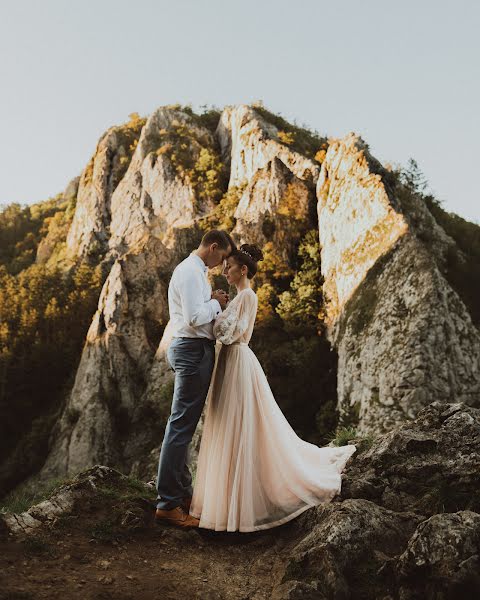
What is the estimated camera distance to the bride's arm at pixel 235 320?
566 cm

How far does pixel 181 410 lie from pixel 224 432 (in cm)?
57

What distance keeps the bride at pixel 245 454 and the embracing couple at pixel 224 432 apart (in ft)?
0.04

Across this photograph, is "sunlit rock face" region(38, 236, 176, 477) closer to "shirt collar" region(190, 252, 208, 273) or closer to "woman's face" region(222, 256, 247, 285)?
"woman's face" region(222, 256, 247, 285)

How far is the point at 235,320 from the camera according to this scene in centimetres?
569

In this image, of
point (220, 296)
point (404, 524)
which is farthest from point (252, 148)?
point (404, 524)

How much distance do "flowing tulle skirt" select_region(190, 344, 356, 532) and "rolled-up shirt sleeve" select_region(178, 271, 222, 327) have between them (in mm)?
638

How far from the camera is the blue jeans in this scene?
214 inches

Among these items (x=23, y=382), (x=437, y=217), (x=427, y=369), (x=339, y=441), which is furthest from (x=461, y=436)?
(x=23, y=382)

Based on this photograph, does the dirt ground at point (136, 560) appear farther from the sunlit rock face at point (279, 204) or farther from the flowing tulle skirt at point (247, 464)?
the sunlit rock face at point (279, 204)

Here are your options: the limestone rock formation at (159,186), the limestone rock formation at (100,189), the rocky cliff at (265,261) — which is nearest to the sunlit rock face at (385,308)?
the rocky cliff at (265,261)

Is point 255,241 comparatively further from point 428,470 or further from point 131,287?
point 428,470

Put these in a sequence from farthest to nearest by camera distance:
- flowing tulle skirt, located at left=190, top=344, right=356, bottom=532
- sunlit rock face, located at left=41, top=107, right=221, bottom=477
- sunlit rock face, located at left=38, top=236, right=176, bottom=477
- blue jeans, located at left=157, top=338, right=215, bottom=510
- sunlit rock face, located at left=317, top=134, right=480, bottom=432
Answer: sunlit rock face, located at left=38, top=236, right=176, bottom=477 < sunlit rock face, located at left=41, top=107, right=221, bottom=477 < sunlit rock face, located at left=317, top=134, right=480, bottom=432 < blue jeans, located at left=157, top=338, right=215, bottom=510 < flowing tulle skirt, located at left=190, top=344, right=356, bottom=532

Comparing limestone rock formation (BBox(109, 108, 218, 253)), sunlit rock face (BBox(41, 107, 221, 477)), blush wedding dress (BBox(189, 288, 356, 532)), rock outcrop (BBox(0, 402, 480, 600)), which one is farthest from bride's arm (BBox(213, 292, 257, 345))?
limestone rock formation (BBox(109, 108, 218, 253))

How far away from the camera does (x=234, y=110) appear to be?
4141 cm
